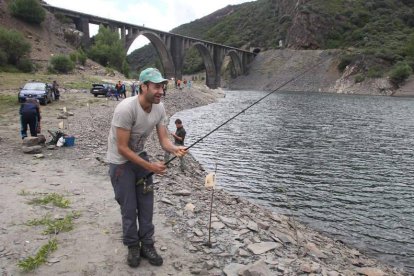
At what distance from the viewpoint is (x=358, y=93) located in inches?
3445

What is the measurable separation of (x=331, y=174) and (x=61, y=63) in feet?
150

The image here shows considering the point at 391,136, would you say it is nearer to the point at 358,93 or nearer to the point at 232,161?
the point at 232,161

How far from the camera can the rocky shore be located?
5922 millimetres

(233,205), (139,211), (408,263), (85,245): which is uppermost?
(139,211)

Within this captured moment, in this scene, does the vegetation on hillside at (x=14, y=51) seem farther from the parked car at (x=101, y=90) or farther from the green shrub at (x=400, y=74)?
the green shrub at (x=400, y=74)

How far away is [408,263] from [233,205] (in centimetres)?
451

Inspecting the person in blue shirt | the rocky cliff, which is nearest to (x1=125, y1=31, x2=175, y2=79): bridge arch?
the rocky cliff

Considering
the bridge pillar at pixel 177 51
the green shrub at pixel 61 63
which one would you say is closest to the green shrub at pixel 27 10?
the green shrub at pixel 61 63

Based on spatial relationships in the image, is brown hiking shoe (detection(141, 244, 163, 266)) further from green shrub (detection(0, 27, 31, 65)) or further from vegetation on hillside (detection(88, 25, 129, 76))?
vegetation on hillside (detection(88, 25, 129, 76))

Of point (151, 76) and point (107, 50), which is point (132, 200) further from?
point (107, 50)

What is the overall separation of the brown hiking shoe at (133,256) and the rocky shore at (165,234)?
10cm

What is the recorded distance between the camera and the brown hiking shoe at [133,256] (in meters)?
5.69

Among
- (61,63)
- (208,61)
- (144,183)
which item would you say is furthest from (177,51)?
(144,183)

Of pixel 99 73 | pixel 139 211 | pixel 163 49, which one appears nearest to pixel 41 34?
pixel 99 73
